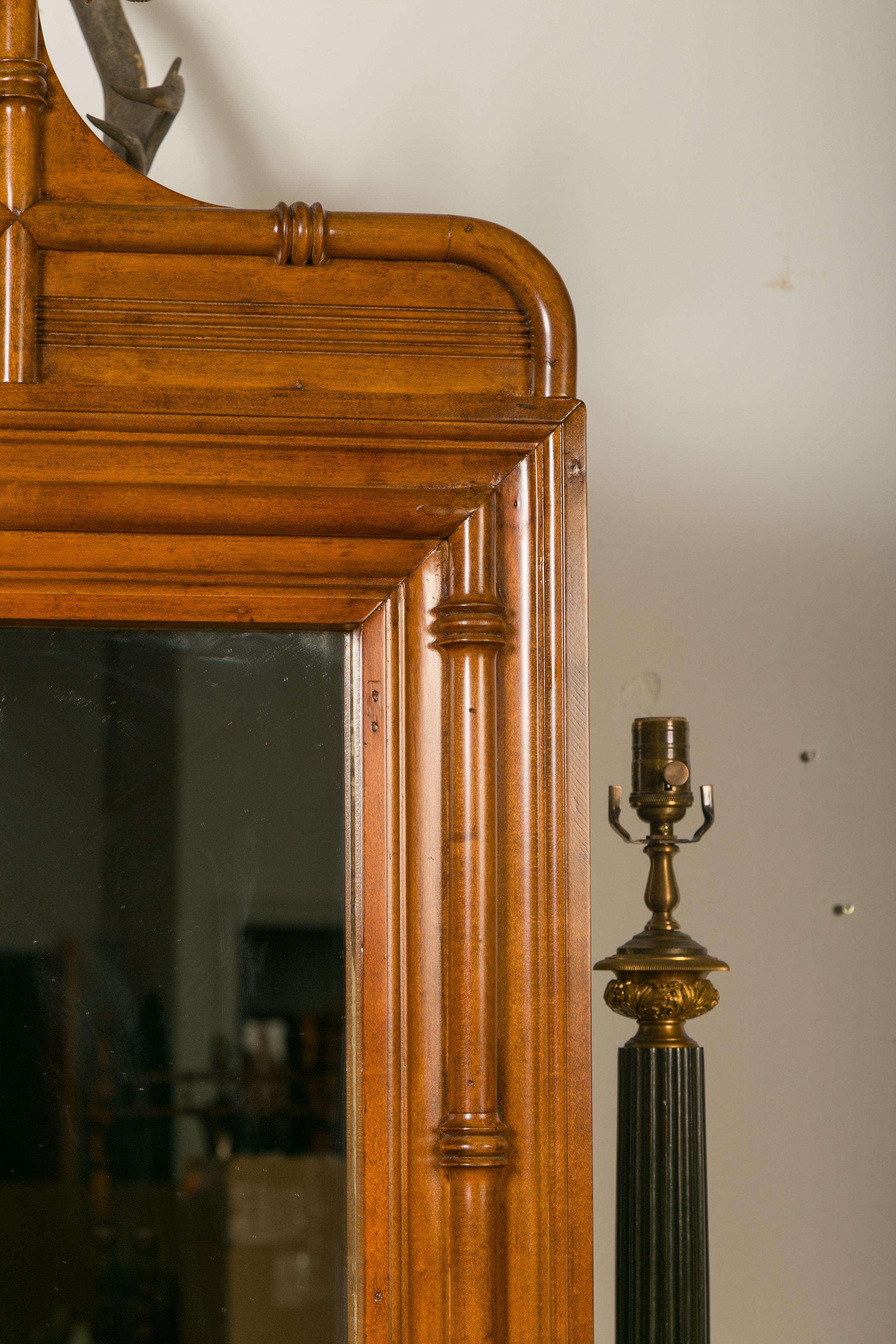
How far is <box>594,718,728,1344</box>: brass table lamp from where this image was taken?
3.58 feet

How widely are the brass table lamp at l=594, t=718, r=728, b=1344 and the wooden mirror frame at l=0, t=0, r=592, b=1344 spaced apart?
3.1 inches

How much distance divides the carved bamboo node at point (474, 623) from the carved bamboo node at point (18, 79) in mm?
556

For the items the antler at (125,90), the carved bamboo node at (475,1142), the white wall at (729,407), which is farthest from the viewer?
the white wall at (729,407)

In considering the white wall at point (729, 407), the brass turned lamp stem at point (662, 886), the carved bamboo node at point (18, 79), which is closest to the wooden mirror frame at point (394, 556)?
the carved bamboo node at point (18, 79)

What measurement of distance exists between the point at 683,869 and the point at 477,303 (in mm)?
755

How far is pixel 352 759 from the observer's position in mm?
1097

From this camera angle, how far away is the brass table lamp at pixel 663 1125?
1091mm

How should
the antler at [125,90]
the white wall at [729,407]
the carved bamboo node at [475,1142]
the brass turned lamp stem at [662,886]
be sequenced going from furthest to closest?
the white wall at [729,407] < the antler at [125,90] < the brass turned lamp stem at [662,886] < the carved bamboo node at [475,1142]

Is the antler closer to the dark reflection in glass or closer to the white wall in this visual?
the white wall

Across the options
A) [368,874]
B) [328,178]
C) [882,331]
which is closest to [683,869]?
[368,874]

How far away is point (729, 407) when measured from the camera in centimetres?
158

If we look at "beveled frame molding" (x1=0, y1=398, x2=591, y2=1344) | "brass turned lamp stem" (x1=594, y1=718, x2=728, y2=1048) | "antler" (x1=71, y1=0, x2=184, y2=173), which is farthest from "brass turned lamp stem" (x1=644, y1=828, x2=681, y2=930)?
"antler" (x1=71, y1=0, x2=184, y2=173)

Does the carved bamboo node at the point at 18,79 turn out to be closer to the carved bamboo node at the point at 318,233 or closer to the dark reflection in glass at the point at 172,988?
the carved bamboo node at the point at 318,233

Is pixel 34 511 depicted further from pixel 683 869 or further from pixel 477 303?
pixel 683 869
